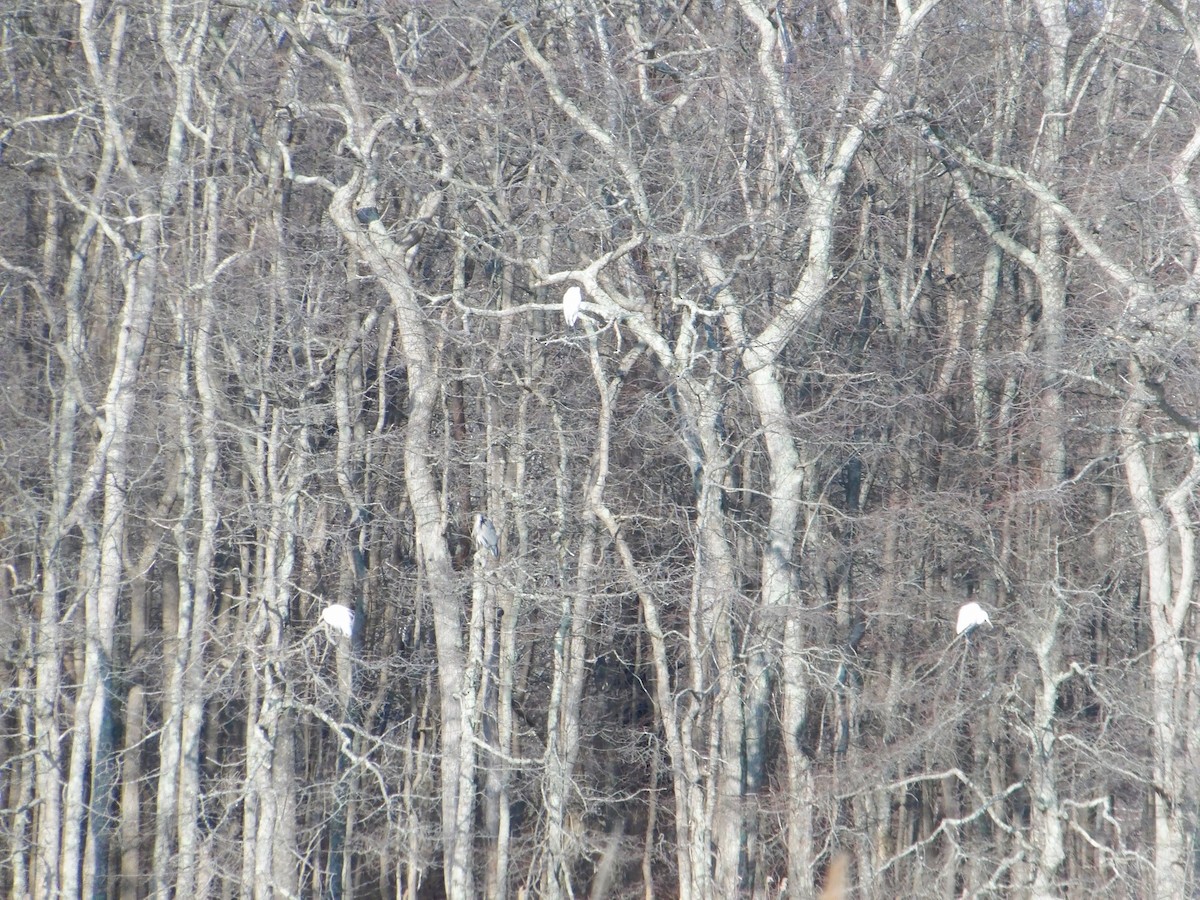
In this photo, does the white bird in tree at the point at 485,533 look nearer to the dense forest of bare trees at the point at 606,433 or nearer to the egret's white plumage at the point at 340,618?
the dense forest of bare trees at the point at 606,433

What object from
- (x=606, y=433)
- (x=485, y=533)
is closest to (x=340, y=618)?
(x=485, y=533)

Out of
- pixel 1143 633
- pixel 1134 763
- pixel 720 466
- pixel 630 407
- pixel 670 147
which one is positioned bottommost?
pixel 1134 763

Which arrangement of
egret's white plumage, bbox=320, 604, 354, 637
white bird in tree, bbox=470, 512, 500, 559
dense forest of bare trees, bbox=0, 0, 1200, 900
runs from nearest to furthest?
egret's white plumage, bbox=320, 604, 354, 637 < white bird in tree, bbox=470, 512, 500, 559 < dense forest of bare trees, bbox=0, 0, 1200, 900

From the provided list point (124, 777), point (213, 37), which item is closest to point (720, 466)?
point (213, 37)

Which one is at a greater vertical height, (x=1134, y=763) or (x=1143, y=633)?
(x=1143, y=633)

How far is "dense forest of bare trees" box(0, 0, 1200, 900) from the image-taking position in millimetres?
11039

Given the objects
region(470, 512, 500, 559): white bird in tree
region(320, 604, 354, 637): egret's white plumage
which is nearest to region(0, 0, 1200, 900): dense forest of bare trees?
region(470, 512, 500, 559): white bird in tree

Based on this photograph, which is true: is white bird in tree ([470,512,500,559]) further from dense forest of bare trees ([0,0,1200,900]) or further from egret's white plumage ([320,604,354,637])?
egret's white plumage ([320,604,354,637])

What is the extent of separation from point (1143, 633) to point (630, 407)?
19.1 ft

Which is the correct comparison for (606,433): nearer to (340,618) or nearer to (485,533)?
(485,533)

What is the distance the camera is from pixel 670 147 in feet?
35.7

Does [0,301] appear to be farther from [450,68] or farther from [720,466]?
[720,466]

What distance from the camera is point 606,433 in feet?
37.4

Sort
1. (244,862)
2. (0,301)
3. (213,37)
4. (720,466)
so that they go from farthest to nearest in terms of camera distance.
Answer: (0,301), (213,37), (244,862), (720,466)
